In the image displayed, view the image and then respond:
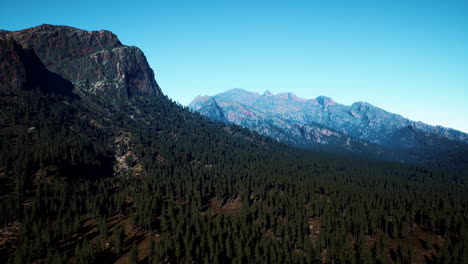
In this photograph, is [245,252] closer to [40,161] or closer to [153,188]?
[153,188]

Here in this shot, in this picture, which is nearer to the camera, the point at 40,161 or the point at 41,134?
the point at 40,161

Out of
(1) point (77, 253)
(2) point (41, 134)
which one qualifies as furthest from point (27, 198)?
(2) point (41, 134)

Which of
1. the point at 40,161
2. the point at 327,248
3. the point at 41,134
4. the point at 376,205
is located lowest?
the point at 327,248

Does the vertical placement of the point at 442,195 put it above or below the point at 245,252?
above

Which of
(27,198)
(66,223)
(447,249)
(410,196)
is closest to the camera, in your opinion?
(447,249)

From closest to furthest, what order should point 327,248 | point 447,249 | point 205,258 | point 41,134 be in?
point 205,258
point 447,249
point 327,248
point 41,134

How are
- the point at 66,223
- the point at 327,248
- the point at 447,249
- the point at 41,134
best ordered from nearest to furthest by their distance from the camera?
the point at 447,249 → the point at 327,248 → the point at 66,223 → the point at 41,134

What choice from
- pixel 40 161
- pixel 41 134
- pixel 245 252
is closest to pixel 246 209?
pixel 245 252

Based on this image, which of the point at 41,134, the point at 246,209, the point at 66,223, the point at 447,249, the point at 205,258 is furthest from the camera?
the point at 41,134

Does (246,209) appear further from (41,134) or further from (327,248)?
(41,134)
